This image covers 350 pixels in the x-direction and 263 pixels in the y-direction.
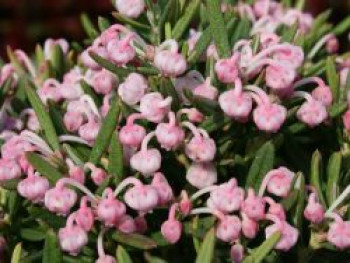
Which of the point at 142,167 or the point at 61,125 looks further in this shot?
the point at 61,125

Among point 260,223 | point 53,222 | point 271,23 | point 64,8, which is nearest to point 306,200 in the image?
point 260,223

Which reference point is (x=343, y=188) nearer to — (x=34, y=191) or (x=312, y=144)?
(x=312, y=144)

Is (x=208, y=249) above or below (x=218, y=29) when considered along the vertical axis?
below

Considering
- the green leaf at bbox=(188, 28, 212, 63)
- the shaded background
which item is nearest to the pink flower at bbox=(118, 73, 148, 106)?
the green leaf at bbox=(188, 28, 212, 63)

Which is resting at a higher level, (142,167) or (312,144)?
(142,167)

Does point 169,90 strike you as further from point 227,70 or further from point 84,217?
point 84,217

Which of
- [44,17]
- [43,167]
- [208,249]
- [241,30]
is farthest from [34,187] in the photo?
[44,17]
